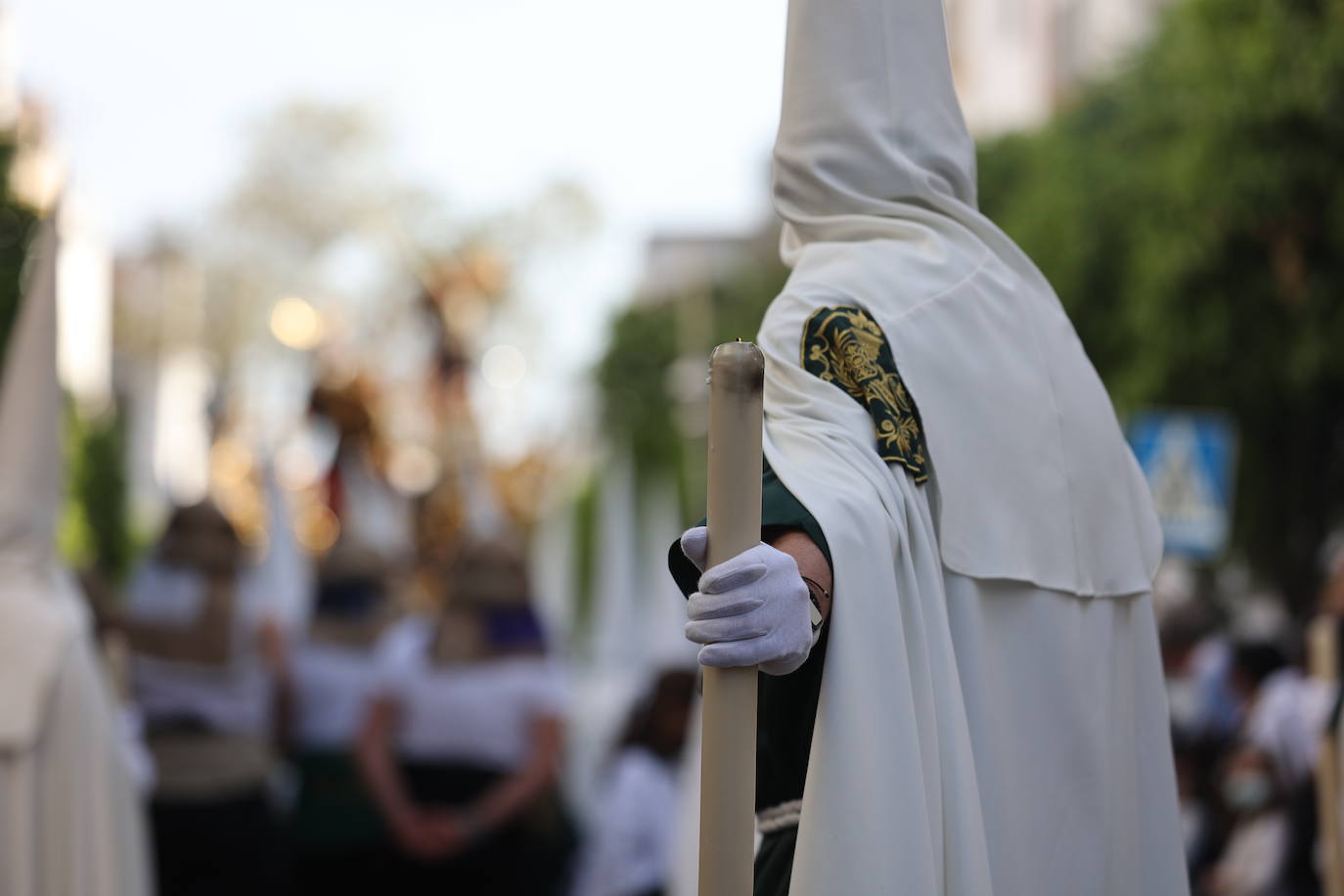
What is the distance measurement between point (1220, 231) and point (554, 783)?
13339 mm

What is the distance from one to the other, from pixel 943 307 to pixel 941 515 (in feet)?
1.23

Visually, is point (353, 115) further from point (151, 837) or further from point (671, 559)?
point (671, 559)

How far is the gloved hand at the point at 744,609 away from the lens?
227cm

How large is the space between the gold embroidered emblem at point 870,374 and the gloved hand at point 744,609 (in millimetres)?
437

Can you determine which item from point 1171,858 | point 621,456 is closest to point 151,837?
point 1171,858

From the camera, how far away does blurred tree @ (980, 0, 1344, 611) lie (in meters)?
17.7

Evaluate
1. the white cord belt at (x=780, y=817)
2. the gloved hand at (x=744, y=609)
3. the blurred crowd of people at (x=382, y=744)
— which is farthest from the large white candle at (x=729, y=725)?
the blurred crowd of people at (x=382, y=744)

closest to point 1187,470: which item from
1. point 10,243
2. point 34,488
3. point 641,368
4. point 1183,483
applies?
point 1183,483

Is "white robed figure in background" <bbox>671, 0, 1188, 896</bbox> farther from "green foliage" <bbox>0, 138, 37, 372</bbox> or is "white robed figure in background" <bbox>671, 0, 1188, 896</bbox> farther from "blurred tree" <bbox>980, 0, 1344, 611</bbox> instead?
"blurred tree" <bbox>980, 0, 1344, 611</bbox>

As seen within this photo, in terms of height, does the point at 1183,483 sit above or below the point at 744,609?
below

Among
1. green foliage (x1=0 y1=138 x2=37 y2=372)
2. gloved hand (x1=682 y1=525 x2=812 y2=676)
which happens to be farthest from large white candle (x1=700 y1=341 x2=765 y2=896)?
green foliage (x1=0 y1=138 x2=37 y2=372)

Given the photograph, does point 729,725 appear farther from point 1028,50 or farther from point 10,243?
point 1028,50

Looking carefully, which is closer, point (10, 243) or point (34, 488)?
point (34, 488)

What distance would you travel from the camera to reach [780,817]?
282 cm
